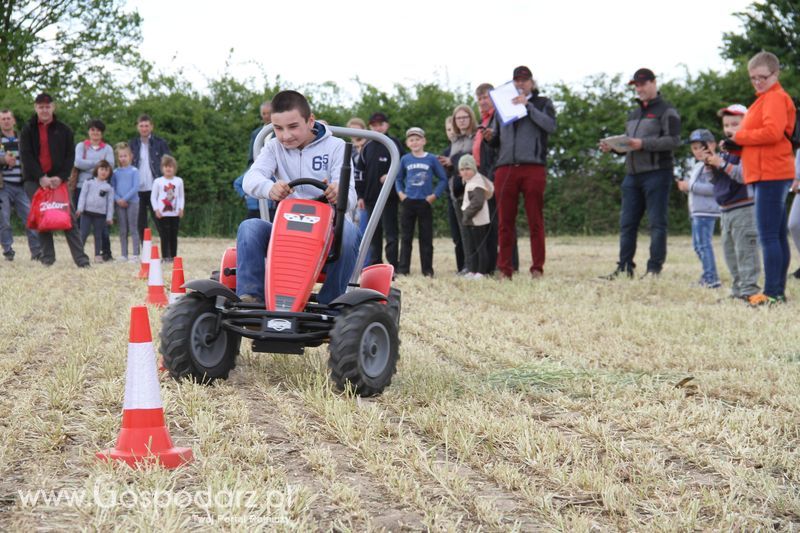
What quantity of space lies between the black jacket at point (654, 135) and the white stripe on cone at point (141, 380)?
7.76 metres

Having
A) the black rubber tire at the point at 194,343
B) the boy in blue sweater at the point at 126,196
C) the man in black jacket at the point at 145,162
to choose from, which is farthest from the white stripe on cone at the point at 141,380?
the man in black jacket at the point at 145,162

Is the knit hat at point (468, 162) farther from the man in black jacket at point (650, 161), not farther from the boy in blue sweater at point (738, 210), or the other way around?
the boy in blue sweater at point (738, 210)

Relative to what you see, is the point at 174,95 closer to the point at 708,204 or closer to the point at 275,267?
the point at 708,204

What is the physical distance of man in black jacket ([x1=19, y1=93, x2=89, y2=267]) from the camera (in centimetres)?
1149

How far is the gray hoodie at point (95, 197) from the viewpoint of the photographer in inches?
508

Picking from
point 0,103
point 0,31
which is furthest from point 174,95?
point 0,31

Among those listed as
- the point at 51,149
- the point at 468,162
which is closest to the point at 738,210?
the point at 468,162

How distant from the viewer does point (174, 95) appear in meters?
21.4

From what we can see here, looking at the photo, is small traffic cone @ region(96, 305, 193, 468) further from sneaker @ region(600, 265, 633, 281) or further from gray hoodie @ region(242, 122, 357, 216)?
sneaker @ region(600, 265, 633, 281)

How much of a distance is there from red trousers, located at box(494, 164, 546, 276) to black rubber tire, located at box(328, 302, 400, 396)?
18.6ft

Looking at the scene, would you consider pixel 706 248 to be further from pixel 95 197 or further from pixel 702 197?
pixel 95 197

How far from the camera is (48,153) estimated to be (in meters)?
11.6

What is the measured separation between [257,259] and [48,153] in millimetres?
7834

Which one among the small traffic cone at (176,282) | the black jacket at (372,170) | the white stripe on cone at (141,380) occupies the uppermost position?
the black jacket at (372,170)
